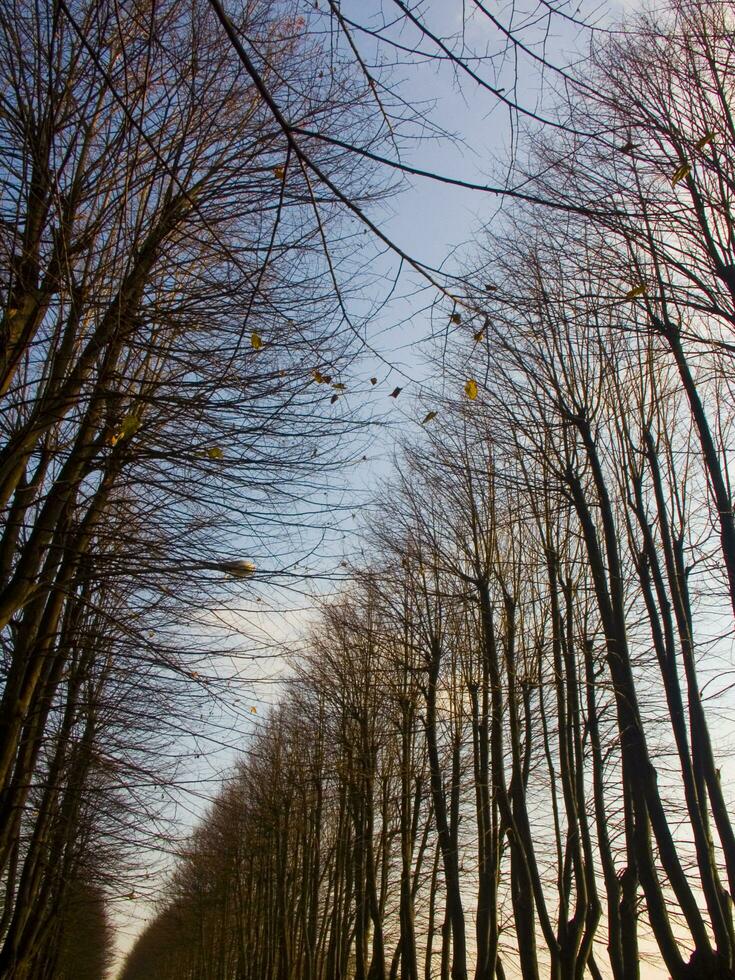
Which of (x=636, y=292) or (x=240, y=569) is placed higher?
(x=636, y=292)

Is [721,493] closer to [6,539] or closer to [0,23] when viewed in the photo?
[6,539]

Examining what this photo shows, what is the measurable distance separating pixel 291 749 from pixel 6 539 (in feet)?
52.4

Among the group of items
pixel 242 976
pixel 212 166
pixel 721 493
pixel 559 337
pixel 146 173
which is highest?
pixel 559 337

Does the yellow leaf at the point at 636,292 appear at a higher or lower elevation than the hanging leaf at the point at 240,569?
higher

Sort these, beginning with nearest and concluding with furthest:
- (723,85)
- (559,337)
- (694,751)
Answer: (723,85) < (694,751) < (559,337)

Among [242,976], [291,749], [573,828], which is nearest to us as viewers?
[573,828]

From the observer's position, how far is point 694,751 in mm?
6855

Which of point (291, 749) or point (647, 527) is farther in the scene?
point (291, 749)

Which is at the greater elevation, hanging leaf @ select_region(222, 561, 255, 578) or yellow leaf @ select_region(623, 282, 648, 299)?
yellow leaf @ select_region(623, 282, 648, 299)

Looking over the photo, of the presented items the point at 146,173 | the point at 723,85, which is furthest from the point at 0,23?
the point at 723,85

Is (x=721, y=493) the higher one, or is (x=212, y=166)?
(x=212, y=166)

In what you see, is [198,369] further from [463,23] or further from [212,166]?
[463,23]

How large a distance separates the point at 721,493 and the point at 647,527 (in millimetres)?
2012

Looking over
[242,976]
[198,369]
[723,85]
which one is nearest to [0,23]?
[198,369]
